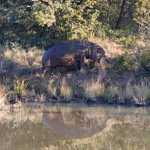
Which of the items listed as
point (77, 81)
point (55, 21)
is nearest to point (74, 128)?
point (77, 81)

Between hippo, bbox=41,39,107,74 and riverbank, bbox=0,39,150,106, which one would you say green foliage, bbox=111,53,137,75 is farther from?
hippo, bbox=41,39,107,74

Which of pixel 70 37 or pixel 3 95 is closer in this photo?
pixel 3 95

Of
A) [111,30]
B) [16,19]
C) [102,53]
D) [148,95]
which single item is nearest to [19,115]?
[148,95]

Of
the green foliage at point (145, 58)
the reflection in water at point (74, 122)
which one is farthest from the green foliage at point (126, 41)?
the reflection in water at point (74, 122)

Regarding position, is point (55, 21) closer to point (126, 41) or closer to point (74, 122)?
point (126, 41)

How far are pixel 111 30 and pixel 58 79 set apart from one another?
Result: 219 inches

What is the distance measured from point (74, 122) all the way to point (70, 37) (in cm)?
971

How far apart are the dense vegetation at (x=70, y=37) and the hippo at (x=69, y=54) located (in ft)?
2.52

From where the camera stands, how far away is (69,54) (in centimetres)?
2019

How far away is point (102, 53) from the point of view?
68.8 feet

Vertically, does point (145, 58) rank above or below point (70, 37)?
below

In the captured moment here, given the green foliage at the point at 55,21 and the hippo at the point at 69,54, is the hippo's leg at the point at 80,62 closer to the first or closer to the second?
the hippo at the point at 69,54

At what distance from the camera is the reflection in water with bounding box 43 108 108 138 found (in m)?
12.3

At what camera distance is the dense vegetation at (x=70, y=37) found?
744 inches
